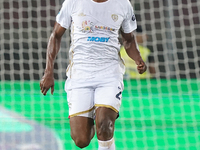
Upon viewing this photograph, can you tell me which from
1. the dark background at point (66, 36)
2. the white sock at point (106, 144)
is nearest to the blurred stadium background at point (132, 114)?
the dark background at point (66, 36)

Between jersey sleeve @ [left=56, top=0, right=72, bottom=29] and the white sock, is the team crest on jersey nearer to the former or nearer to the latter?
jersey sleeve @ [left=56, top=0, right=72, bottom=29]

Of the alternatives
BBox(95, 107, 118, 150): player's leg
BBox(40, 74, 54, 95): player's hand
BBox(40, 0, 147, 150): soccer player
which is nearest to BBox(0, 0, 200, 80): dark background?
BBox(40, 0, 147, 150): soccer player

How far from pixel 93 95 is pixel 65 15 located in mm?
620

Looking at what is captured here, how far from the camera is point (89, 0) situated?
2703 mm

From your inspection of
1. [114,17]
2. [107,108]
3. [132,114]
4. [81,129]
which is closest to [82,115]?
[81,129]

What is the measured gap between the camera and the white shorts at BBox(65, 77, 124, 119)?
2590mm

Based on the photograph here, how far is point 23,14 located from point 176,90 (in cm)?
452

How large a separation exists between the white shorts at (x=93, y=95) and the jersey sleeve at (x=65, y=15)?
0.43 m

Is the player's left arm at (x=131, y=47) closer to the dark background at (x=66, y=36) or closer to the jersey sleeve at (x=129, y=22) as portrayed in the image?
the jersey sleeve at (x=129, y=22)

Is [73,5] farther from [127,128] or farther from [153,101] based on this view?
[153,101]

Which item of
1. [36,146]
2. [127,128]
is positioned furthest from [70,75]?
[127,128]

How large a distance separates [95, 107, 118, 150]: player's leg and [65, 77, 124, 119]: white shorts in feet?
0.16

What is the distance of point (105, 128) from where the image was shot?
247 centimetres

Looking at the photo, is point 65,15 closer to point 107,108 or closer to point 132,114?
point 107,108
